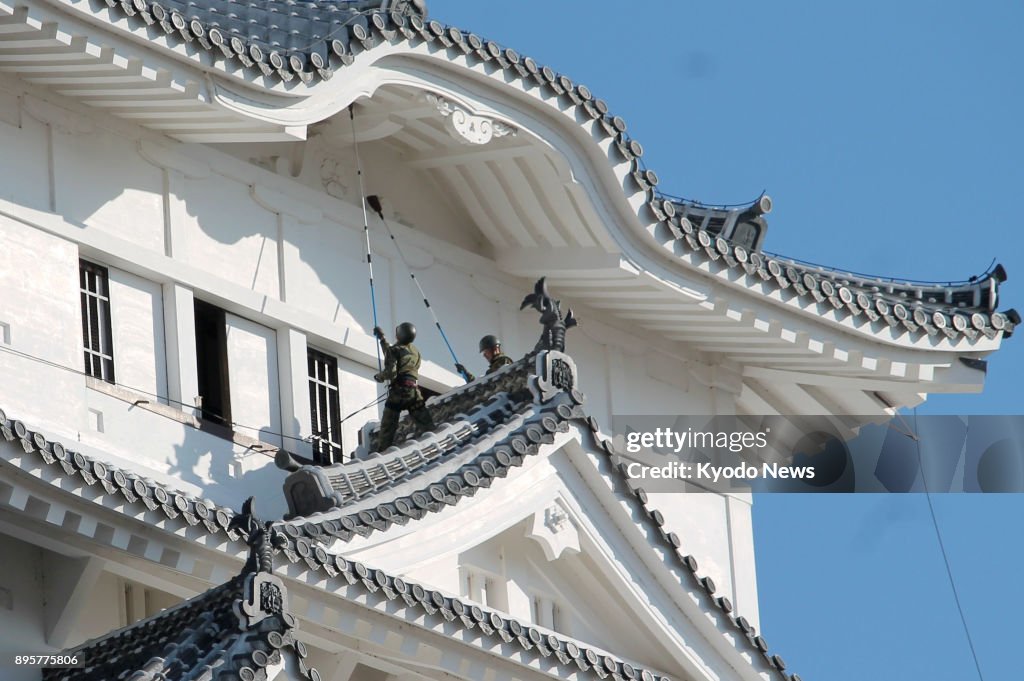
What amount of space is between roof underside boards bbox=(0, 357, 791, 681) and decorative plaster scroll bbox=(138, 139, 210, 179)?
2500 mm

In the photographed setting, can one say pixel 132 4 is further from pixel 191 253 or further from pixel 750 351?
pixel 750 351

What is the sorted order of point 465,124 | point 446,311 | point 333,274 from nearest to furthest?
1. point 465,124
2. point 333,274
3. point 446,311

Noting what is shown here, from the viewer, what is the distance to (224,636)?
1491 cm

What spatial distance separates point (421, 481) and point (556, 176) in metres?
3.59

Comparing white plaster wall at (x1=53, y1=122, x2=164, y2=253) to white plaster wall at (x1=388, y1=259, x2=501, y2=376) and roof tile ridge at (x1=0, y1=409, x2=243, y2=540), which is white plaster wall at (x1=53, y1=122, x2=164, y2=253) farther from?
roof tile ridge at (x1=0, y1=409, x2=243, y2=540)

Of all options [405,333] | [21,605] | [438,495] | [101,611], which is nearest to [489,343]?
[405,333]

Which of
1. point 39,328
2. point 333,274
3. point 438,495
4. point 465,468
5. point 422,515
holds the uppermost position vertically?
point 333,274

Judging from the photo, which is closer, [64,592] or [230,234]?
[64,592]

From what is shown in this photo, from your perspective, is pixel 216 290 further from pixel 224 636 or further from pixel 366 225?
pixel 224 636

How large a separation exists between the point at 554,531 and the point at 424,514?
4.17 feet

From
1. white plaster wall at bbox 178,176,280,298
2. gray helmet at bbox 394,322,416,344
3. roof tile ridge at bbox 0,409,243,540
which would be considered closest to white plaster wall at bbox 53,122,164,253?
white plaster wall at bbox 178,176,280,298

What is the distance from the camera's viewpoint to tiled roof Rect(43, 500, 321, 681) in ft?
48.3

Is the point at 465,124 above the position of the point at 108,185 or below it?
above

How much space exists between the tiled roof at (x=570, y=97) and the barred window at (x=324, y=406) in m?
2.32
